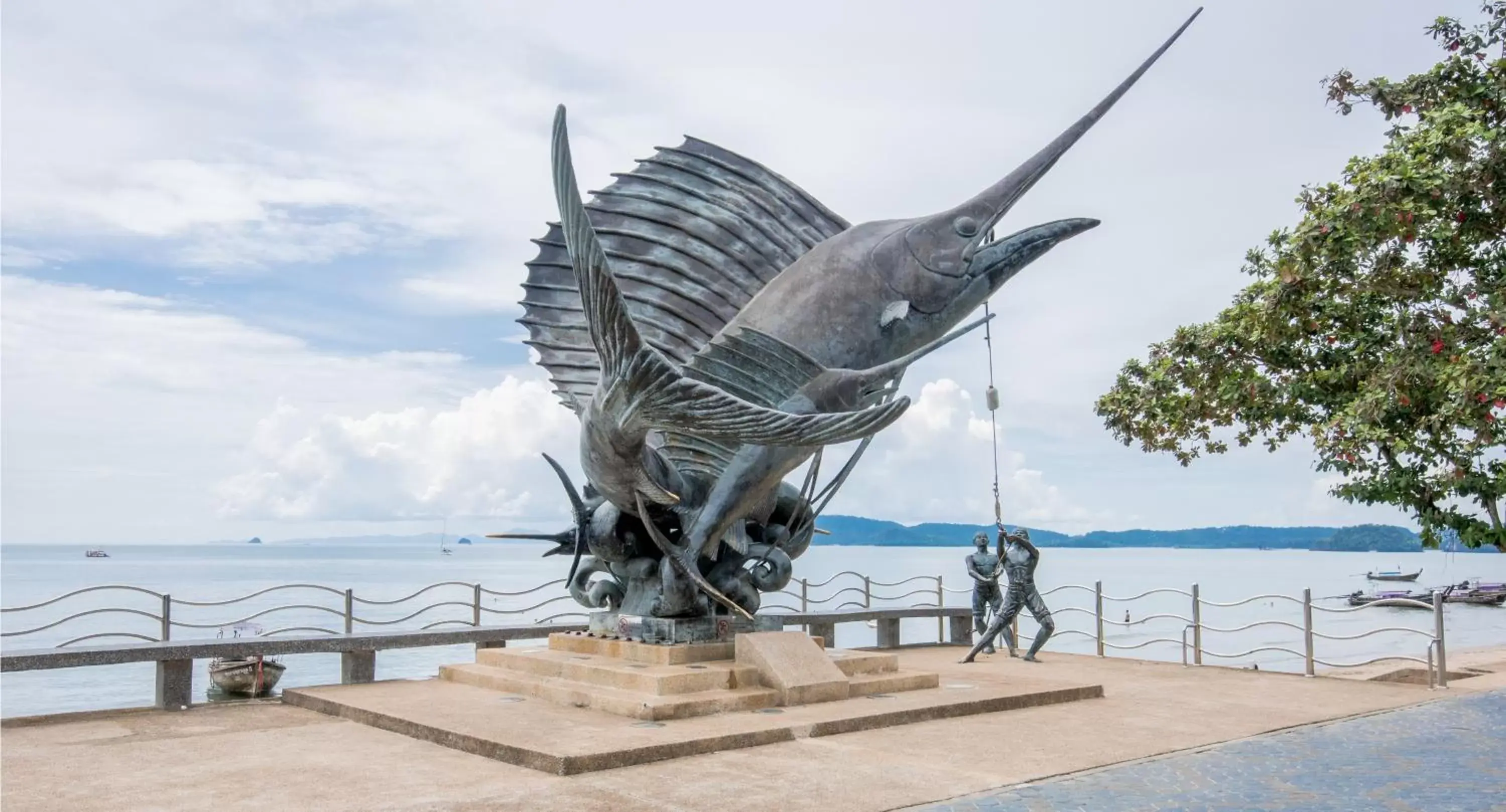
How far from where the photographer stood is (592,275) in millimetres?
6926

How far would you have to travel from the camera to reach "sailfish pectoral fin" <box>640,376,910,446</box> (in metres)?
7.27

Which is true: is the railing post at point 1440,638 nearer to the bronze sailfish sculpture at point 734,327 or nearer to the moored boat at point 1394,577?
the bronze sailfish sculpture at point 734,327

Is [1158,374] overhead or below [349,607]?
overhead

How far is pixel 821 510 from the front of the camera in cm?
1063

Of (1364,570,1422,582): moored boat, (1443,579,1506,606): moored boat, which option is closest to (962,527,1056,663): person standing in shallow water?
(1443,579,1506,606): moored boat

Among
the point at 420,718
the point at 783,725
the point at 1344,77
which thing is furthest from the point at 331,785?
the point at 1344,77

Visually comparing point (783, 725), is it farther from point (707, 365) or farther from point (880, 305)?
point (880, 305)

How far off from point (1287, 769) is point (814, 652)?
3.63 metres

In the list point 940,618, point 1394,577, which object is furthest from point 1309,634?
point 1394,577

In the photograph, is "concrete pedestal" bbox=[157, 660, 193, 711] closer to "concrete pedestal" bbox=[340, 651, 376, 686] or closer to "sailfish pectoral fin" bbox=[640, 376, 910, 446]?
"concrete pedestal" bbox=[340, 651, 376, 686]

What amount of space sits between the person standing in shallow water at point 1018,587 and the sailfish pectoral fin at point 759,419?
4.96 m

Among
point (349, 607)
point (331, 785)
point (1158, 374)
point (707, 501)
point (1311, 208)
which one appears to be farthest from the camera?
point (349, 607)

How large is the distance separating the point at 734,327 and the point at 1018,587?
457 cm

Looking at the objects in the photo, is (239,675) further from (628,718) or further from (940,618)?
(940,618)
